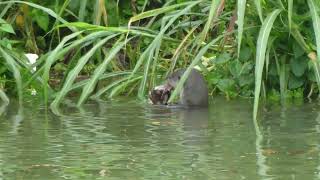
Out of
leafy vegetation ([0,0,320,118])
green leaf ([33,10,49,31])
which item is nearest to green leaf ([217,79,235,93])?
leafy vegetation ([0,0,320,118])

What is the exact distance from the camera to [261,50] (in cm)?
572

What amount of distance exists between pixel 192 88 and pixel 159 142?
6.08 feet

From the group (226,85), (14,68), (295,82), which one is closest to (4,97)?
(14,68)

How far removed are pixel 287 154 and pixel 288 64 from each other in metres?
2.33

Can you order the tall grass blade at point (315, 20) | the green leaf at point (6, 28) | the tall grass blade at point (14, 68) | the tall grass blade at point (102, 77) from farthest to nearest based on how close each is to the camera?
the green leaf at point (6, 28) → the tall grass blade at point (102, 77) → the tall grass blade at point (14, 68) → the tall grass blade at point (315, 20)

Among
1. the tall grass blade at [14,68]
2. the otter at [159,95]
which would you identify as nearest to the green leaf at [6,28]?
the tall grass blade at [14,68]

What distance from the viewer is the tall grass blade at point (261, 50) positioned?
5340mm

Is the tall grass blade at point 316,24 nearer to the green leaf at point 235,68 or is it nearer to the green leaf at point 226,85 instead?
the green leaf at point 235,68

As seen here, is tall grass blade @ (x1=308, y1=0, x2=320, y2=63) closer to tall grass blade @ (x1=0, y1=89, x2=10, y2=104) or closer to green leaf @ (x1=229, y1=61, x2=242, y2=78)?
green leaf @ (x1=229, y1=61, x2=242, y2=78)

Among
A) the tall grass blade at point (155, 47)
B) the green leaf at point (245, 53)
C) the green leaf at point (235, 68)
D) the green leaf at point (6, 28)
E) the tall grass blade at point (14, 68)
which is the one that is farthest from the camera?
the green leaf at point (6, 28)

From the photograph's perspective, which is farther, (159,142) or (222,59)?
A: (222,59)

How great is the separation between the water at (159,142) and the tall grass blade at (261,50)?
20 centimetres

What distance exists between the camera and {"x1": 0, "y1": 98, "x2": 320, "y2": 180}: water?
425 cm

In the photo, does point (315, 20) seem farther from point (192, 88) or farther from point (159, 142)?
point (159, 142)
